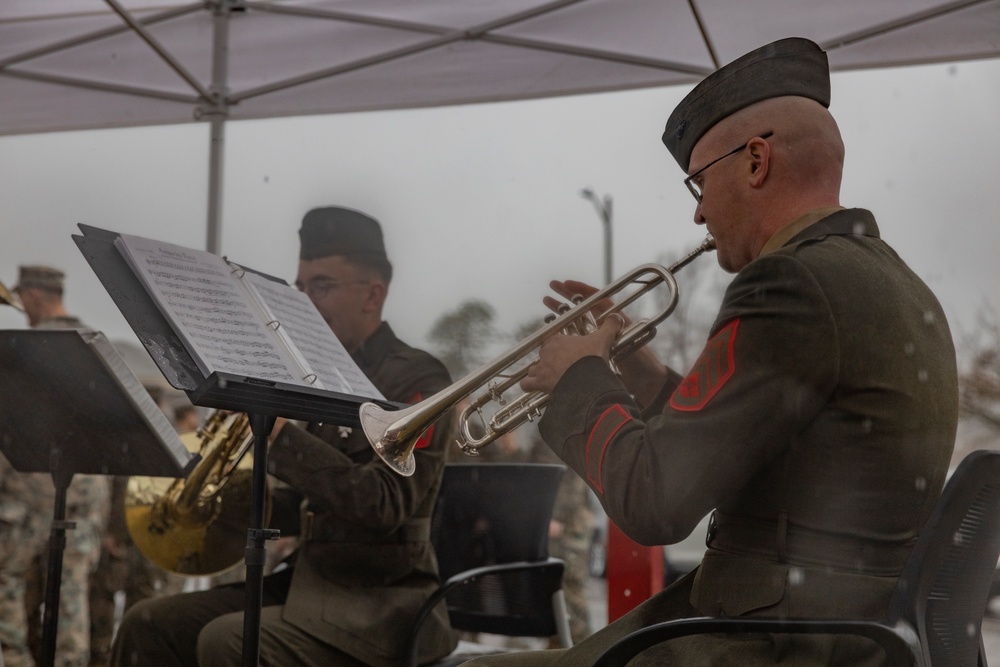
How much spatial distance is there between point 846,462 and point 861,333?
6.2 inches

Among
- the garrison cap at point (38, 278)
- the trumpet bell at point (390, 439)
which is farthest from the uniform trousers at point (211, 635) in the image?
the garrison cap at point (38, 278)

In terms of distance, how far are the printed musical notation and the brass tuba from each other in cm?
67

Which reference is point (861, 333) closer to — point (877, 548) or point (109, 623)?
point (877, 548)

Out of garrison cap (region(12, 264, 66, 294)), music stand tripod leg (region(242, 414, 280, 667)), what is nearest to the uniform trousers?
music stand tripod leg (region(242, 414, 280, 667))

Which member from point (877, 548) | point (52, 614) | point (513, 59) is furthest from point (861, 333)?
point (513, 59)

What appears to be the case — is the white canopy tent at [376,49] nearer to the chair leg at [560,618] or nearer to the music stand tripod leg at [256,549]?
the chair leg at [560,618]

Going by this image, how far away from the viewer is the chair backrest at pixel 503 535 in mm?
2402

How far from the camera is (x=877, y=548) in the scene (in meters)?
1.18

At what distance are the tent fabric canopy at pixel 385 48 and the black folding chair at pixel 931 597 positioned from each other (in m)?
2.25

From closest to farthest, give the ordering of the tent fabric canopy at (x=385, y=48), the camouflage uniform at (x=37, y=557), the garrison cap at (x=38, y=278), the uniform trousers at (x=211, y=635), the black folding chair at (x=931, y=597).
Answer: the black folding chair at (x=931, y=597)
the uniform trousers at (x=211, y=635)
the tent fabric canopy at (x=385, y=48)
the camouflage uniform at (x=37, y=557)
the garrison cap at (x=38, y=278)

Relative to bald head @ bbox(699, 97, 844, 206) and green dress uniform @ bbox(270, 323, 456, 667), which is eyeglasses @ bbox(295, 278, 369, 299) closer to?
green dress uniform @ bbox(270, 323, 456, 667)

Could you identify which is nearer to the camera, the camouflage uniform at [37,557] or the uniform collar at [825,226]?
the uniform collar at [825,226]

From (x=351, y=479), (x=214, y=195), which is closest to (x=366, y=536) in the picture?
(x=351, y=479)

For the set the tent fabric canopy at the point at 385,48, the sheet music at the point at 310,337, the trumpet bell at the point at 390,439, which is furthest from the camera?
the tent fabric canopy at the point at 385,48
